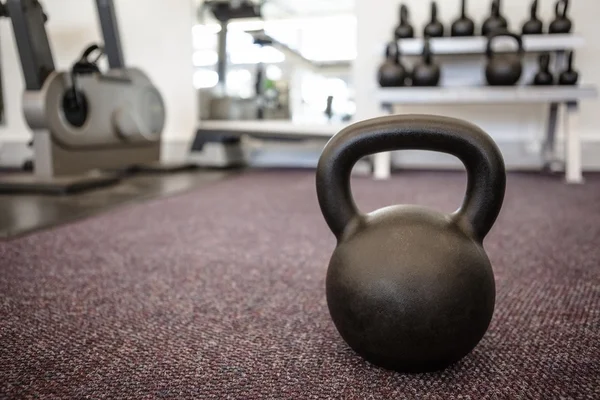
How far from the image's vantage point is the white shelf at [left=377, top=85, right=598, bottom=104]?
237 cm

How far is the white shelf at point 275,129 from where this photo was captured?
2901 mm

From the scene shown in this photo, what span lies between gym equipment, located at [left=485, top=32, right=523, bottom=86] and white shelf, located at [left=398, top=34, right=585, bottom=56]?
13 centimetres

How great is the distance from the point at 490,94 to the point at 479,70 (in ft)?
2.20

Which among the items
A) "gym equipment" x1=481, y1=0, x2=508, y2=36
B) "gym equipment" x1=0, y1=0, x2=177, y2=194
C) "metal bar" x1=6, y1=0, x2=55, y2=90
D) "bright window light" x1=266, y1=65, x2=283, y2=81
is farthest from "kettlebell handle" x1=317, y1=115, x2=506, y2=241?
"bright window light" x1=266, y1=65, x2=283, y2=81

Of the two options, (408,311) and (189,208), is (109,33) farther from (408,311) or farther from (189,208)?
(408,311)

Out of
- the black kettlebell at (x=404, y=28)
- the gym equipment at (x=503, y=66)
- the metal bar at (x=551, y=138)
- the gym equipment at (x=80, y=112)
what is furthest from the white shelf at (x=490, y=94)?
the gym equipment at (x=80, y=112)

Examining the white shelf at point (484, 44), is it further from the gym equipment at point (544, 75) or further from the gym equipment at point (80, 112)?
the gym equipment at point (80, 112)

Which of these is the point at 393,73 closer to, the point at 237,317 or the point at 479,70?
the point at 479,70

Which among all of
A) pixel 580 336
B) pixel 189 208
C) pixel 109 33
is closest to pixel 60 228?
pixel 189 208

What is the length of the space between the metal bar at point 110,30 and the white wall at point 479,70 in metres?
1.45

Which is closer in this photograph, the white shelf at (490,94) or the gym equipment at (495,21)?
the white shelf at (490,94)

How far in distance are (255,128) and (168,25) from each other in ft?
3.70

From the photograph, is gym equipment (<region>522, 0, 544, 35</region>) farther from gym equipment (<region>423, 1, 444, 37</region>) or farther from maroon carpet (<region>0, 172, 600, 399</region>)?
maroon carpet (<region>0, 172, 600, 399</region>)

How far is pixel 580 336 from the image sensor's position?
0.65 meters
